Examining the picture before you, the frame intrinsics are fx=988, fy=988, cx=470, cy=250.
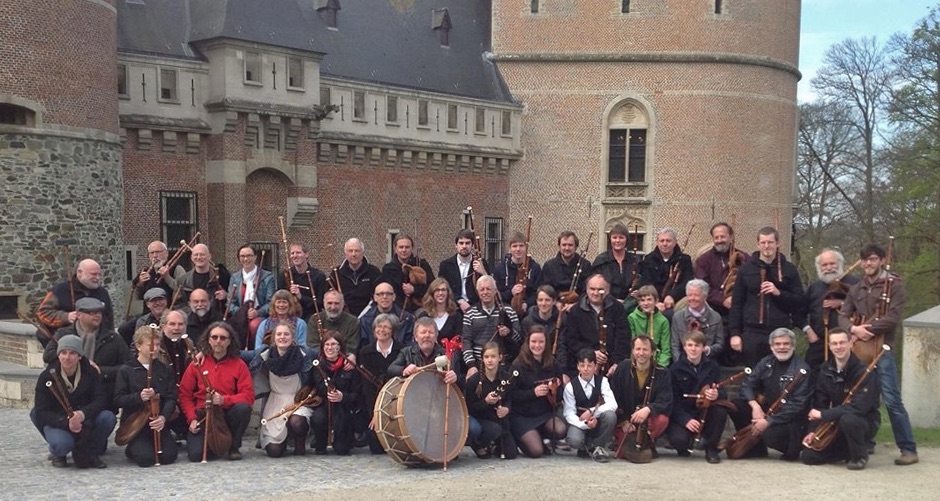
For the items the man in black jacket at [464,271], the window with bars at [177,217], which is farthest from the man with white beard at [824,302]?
the window with bars at [177,217]

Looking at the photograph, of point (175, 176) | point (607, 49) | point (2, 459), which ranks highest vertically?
point (607, 49)

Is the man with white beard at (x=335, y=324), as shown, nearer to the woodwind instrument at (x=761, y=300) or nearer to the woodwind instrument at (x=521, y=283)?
the woodwind instrument at (x=521, y=283)

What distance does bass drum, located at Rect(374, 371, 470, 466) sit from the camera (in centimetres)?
715

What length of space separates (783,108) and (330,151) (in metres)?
13.6

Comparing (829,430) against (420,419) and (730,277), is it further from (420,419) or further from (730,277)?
(420,419)

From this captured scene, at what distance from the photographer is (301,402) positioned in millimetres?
7859

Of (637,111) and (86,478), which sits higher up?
(637,111)

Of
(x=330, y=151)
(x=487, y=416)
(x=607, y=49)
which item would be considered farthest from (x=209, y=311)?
(x=607, y=49)

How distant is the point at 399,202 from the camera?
998 inches

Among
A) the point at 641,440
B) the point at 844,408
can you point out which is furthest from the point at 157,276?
the point at 844,408

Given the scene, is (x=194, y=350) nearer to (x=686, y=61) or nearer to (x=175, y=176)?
(x=175, y=176)

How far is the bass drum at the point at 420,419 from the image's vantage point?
7.15 meters

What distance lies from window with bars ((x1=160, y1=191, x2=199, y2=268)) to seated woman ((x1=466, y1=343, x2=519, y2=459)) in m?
13.3

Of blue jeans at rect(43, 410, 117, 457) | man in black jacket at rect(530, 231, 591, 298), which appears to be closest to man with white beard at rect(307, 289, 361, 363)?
blue jeans at rect(43, 410, 117, 457)
